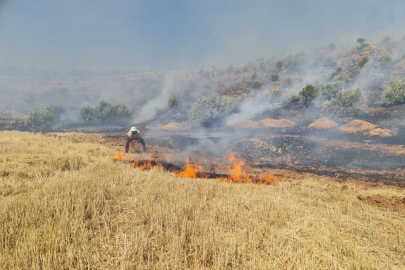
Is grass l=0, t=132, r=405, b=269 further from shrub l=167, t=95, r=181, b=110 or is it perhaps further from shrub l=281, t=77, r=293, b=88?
shrub l=281, t=77, r=293, b=88

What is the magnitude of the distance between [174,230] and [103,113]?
127 feet

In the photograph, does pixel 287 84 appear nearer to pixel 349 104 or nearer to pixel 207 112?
pixel 349 104

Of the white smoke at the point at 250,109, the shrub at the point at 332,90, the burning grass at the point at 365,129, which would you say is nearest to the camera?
the burning grass at the point at 365,129

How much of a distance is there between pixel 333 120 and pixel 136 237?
2693 centimetres

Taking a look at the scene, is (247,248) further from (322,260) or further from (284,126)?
(284,126)

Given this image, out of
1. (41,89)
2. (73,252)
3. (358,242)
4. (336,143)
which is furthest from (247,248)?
(41,89)

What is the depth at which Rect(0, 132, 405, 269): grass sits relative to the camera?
262 cm

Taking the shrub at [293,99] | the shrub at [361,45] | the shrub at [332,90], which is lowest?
the shrub at [293,99]

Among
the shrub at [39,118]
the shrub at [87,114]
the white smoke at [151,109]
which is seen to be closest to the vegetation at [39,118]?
the shrub at [39,118]

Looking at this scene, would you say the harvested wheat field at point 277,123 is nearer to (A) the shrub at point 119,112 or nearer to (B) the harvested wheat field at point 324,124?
(B) the harvested wheat field at point 324,124

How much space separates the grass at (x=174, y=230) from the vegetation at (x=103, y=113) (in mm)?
34816

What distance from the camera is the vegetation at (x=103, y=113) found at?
36594 mm

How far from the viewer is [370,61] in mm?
47094

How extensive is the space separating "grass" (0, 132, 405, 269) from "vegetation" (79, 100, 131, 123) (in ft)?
114
